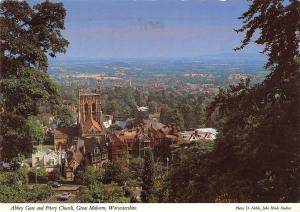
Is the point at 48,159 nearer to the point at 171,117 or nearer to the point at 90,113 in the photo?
the point at 90,113

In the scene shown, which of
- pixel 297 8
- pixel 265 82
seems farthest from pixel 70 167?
pixel 297 8

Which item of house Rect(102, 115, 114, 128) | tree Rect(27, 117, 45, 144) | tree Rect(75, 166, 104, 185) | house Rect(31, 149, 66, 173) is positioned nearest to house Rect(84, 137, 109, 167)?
tree Rect(75, 166, 104, 185)

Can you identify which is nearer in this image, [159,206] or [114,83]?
[159,206]

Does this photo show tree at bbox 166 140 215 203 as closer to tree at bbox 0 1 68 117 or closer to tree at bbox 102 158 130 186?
tree at bbox 102 158 130 186

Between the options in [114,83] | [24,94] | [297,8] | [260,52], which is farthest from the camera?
[114,83]

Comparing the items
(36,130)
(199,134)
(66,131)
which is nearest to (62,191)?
(66,131)

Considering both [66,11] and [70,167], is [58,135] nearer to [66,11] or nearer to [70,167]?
[70,167]
